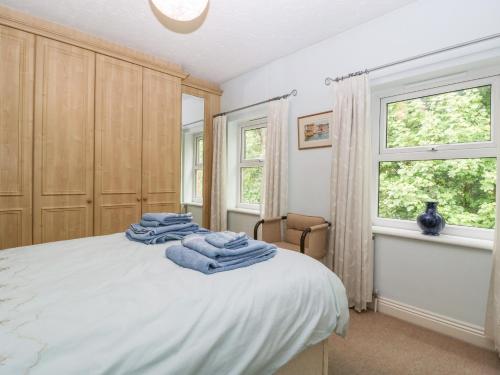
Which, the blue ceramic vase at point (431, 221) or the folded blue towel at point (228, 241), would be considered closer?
the folded blue towel at point (228, 241)

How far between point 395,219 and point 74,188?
10.6ft

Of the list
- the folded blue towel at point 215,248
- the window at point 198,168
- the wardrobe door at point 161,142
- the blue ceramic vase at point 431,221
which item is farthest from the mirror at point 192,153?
the blue ceramic vase at point 431,221

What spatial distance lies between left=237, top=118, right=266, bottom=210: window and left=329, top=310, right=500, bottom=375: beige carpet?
7.30ft

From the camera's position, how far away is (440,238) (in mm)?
2229

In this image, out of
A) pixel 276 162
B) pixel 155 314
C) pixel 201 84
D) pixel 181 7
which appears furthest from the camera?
pixel 201 84

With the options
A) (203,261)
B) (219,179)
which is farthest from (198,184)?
(203,261)

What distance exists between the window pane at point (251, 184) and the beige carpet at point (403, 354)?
2.22 meters

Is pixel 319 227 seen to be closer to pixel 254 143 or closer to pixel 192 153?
pixel 254 143

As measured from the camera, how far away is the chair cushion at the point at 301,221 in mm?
2868

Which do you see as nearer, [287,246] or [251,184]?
[287,246]

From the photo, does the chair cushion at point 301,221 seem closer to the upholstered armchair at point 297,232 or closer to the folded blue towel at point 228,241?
the upholstered armchair at point 297,232

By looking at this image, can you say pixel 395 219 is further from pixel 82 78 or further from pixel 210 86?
pixel 82 78

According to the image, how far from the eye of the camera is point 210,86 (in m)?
4.15

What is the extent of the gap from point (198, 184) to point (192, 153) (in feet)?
1.56
